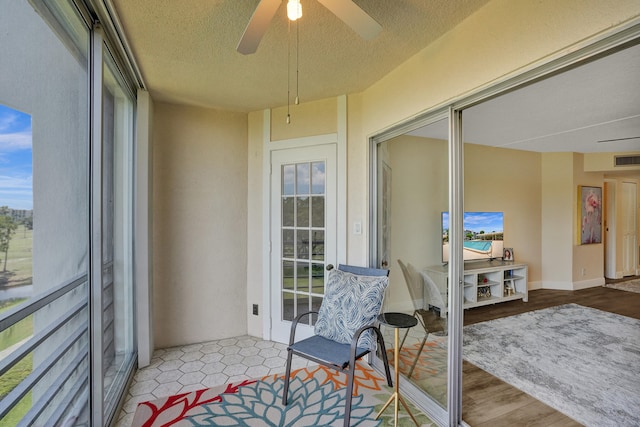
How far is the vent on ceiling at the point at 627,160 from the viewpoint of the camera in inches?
197

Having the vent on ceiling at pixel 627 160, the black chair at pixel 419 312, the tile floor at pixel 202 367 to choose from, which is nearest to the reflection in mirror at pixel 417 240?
the black chair at pixel 419 312

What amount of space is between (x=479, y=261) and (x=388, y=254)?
272 cm

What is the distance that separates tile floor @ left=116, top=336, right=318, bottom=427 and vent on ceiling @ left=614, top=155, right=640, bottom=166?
6107 millimetres

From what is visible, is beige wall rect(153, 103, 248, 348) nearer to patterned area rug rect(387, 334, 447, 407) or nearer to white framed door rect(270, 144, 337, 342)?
white framed door rect(270, 144, 337, 342)

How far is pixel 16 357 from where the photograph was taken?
106 cm

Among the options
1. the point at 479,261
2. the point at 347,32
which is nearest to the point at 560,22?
the point at 347,32

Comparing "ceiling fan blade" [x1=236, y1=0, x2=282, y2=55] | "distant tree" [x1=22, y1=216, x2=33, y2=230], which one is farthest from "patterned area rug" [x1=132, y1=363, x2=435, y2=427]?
"ceiling fan blade" [x1=236, y1=0, x2=282, y2=55]

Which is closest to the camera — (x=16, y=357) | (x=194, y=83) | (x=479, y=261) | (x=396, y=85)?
(x=16, y=357)

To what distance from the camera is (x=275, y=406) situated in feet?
7.02

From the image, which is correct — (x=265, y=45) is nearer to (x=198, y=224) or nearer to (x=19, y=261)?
(x=19, y=261)

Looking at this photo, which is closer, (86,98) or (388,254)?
(86,98)

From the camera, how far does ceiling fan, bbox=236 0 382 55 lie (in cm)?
126

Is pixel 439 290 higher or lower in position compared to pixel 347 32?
lower

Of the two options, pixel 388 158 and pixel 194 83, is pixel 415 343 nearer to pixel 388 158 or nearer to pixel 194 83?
pixel 388 158
